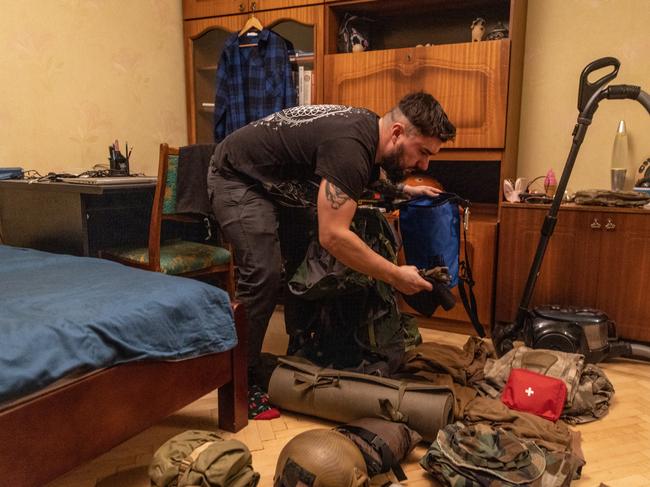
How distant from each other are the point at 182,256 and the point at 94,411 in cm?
123

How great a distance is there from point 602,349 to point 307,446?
59.3 inches

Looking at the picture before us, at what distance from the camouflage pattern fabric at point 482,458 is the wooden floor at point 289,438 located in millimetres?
96

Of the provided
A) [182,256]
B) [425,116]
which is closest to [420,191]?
[425,116]

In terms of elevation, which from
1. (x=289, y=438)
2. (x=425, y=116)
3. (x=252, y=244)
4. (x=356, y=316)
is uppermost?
(x=425, y=116)

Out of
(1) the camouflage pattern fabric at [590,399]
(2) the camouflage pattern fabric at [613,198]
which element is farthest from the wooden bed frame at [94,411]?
(2) the camouflage pattern fabric at [613,198]

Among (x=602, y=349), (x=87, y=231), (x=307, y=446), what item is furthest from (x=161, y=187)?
(x=602, y=349)

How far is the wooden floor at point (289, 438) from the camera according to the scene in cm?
147

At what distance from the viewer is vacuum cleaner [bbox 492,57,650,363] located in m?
2.17

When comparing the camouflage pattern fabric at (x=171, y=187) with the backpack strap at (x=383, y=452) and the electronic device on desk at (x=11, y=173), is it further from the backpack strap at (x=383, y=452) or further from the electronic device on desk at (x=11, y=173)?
the backpack strap at (x=383, y=452)

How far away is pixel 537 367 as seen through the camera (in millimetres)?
1938

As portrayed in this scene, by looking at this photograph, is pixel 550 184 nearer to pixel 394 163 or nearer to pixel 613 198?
pixel 613 198

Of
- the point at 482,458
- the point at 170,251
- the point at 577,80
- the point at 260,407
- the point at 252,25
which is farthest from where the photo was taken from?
the point at 252,25

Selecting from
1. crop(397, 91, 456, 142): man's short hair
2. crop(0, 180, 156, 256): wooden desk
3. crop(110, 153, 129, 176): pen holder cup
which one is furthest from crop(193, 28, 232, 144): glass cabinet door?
crop(397, 91, 456, 142): man's short hair

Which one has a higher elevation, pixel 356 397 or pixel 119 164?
pixel 119 164
